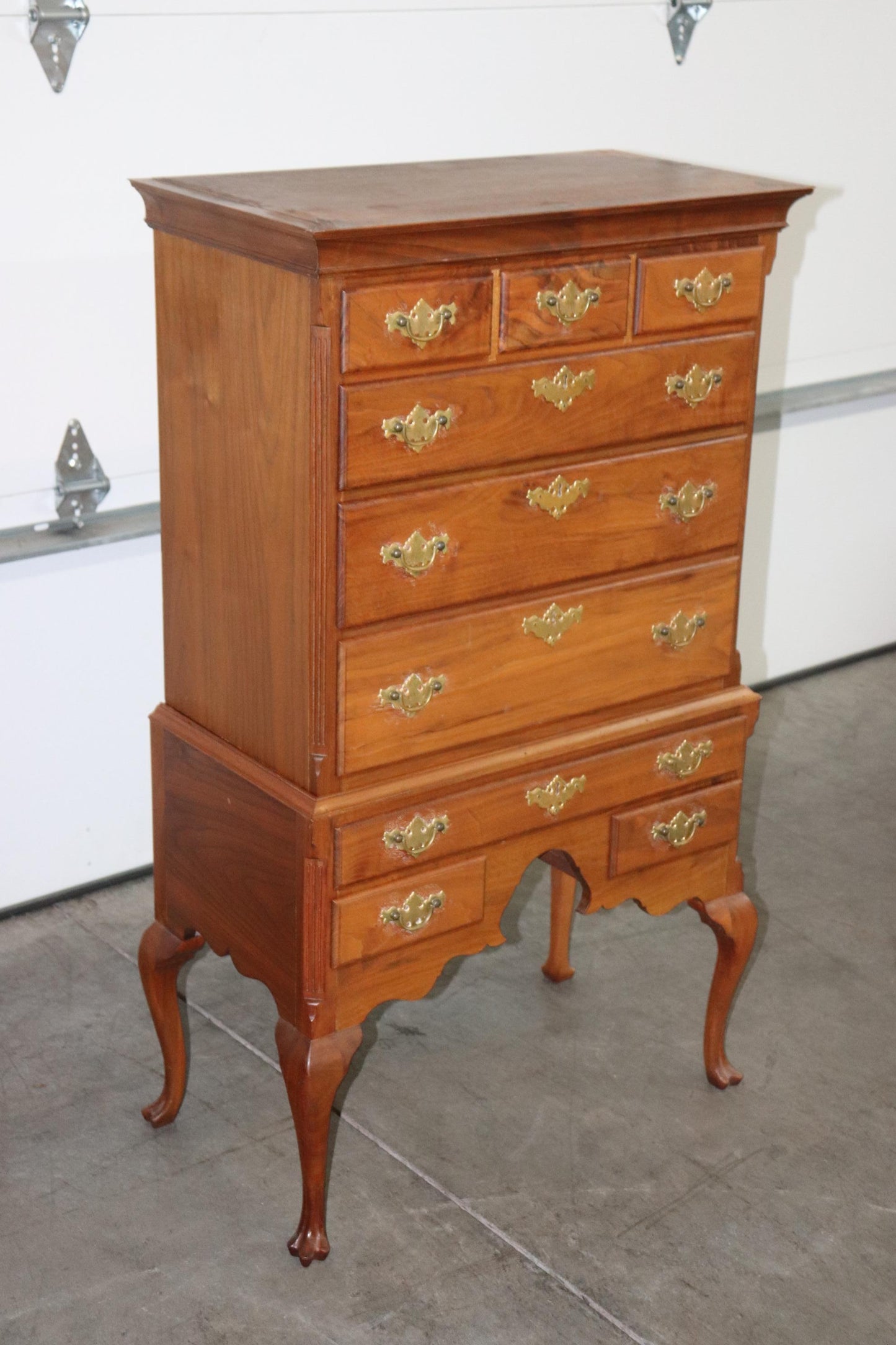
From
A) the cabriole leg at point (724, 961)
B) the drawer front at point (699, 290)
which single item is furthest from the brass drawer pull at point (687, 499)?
the cabriole leg at point (724, 961)

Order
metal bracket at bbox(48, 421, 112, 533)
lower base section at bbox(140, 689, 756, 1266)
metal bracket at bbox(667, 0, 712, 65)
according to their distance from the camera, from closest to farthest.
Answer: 1. lower base section at bbox(140, 689, 756, 1266)
2. metal bracket at bbox(48, 421, 112, 533)
3. metal bracket at bbox(667, 0, 712, 65)

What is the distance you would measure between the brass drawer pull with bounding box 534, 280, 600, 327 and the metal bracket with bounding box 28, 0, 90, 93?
4.17 feet

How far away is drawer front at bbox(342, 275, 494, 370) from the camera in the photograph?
214cm

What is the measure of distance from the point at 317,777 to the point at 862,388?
116 inches

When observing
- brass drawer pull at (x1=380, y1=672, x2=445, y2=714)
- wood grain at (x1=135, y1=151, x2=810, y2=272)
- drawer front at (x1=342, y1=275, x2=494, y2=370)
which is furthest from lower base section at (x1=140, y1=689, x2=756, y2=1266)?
wood grain at (x1=135, y1=151, x2=810, y2=272)

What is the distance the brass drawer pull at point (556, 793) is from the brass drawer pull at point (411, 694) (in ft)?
0.89

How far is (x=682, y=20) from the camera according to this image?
4051 millimetres

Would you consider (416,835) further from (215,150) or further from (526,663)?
(215,150)

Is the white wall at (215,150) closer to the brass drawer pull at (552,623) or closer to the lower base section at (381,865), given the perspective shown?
the lower base section at (381,865)

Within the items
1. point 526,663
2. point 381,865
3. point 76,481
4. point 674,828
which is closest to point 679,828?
point 674,828

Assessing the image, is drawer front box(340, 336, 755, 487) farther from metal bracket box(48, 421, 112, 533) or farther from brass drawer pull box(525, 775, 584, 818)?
metal bracket box(48, 421, 112, 533)

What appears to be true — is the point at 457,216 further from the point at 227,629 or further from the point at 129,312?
the point at 129,312

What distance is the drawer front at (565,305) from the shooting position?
2291 mm

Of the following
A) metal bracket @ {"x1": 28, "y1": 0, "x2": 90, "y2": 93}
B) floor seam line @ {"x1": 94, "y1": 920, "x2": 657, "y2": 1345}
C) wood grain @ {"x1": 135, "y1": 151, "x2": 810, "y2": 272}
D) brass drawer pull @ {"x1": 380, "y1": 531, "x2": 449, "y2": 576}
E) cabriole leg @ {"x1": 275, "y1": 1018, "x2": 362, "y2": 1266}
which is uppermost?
metal bracket @ {"x1": 28, "y1": 0, "x2": 90, "y2": 93}
